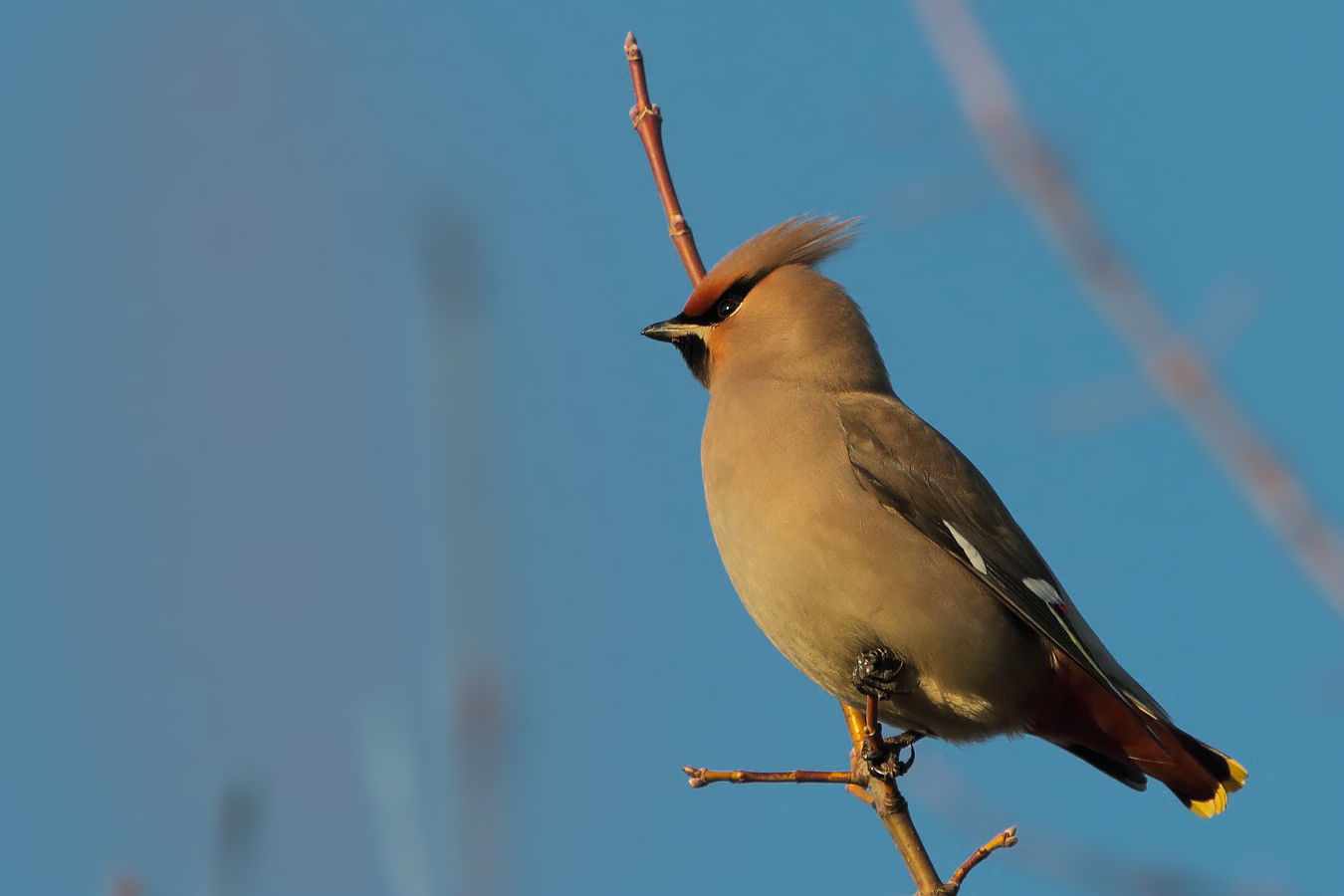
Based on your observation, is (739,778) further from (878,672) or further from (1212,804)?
(1212,804)

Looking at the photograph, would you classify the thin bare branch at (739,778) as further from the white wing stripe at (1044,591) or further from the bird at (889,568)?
the white wing stripe at (1044,591)

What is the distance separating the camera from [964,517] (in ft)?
13.3

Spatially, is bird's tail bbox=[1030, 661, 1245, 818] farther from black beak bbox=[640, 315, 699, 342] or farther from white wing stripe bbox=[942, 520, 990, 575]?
black beak bbox=[640, 315, 699, 342]

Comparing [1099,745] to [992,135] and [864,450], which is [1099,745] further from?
[992,135]

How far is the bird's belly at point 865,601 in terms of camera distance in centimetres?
364

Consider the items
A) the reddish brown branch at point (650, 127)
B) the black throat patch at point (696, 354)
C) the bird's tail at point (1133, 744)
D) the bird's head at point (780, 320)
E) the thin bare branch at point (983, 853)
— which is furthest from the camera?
the black throat patch at point (696, 354)

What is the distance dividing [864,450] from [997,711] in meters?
0.72

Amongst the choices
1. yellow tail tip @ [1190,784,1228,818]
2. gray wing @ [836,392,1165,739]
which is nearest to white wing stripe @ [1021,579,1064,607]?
gray wing @ [836,392,1165,739]

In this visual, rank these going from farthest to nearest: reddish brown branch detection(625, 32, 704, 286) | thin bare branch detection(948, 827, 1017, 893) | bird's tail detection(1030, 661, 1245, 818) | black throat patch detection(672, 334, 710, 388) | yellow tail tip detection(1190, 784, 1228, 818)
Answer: black throat patch detection(672, 334, 710, 388) → yellow tail tip detection(1190, 784, 1228, 818) → bird's tail detection(1030, 661, 1245, 818) → reddish brown branch detection(625, 32, 704, 286) → thin bare branch detection(948, 827, 1017, 893)

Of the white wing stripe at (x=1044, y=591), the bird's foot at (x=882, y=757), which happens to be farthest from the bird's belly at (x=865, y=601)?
the bird's foot at (x=882, y=757)

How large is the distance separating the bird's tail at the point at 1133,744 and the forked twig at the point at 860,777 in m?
0.63

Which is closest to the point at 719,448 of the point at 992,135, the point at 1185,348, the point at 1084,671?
the point at 1084,671

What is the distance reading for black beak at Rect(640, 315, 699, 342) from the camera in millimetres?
4445

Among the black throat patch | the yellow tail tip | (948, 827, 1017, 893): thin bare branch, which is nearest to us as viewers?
(948, 827, 1017, 893): thin bare branch
